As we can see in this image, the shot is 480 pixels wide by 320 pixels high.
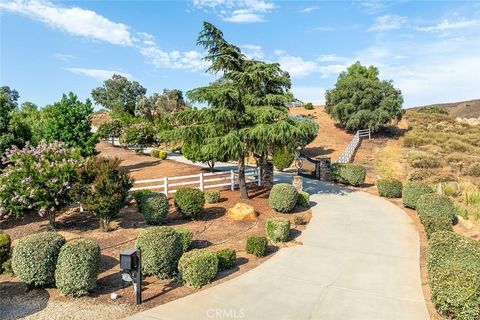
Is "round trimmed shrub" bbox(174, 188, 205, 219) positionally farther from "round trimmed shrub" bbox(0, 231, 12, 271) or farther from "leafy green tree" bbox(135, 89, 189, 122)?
"leafy green tree" bbox(135, 89, 189, 122)

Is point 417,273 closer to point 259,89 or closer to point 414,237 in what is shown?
point 414,237

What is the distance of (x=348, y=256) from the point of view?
33.5 feet

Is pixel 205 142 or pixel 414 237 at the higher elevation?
pixel 205 142

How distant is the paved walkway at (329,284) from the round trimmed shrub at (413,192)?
301 centimetres

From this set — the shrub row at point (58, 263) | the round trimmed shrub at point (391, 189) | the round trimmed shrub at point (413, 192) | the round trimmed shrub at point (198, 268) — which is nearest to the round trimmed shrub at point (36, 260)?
the shrub row at point (58, 263)

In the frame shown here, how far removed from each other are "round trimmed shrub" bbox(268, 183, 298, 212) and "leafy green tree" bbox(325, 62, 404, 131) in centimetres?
2970

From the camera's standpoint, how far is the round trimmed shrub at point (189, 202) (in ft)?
43.3

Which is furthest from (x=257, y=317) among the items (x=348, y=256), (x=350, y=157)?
(x=350, y=157)

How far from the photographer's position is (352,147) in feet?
113

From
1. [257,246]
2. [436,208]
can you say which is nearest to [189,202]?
[257,246]

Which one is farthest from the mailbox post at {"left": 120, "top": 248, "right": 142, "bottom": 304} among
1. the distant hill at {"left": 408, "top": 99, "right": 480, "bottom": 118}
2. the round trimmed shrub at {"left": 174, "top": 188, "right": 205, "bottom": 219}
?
the distant hill at {"left": 408, "top": 99, "right": 480, "bottom": 118}

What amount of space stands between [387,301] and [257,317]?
311cm

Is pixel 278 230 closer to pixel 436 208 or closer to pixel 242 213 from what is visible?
pixel 242 213

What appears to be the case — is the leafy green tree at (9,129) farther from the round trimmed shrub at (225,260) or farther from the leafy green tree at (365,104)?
the leafy green tree at (365,104)
